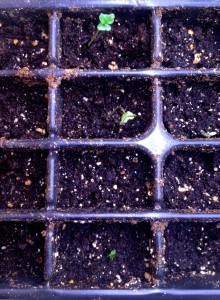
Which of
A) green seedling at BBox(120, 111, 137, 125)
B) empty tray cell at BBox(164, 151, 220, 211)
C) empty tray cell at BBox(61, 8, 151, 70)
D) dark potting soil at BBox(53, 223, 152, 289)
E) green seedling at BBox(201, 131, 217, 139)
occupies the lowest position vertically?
dark potting soil at BBox(53, 223, 152, 289)

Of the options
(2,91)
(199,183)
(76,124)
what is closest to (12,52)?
(2,91)

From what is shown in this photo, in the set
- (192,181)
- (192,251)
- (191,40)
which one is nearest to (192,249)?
(192,251)

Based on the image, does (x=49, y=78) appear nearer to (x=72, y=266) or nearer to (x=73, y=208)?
(x=73, y=208)

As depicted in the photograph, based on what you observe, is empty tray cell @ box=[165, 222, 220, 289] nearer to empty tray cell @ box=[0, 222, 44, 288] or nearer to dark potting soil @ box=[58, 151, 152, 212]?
dark potting soil @ box=[58, 151, 152, 212]

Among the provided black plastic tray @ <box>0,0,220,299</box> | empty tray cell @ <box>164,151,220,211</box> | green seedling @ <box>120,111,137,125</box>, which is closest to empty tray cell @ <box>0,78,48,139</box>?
black plastic tray @ <box>0,0,220,299</box>

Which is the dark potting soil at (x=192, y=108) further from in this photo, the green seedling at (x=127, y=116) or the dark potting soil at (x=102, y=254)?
the dark potting soil at (x=102, y=254)

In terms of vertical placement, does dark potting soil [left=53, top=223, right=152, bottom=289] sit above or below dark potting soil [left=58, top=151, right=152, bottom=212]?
below

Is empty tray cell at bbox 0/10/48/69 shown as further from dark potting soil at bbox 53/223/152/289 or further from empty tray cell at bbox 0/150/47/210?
dark potting soil at bbox 53/223/152/289
